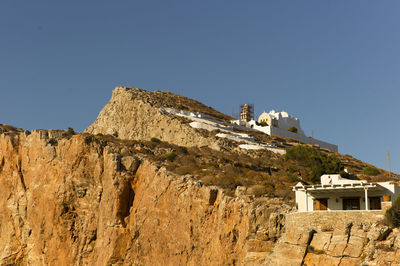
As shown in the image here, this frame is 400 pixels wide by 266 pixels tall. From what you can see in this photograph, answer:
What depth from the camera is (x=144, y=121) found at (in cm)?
7325

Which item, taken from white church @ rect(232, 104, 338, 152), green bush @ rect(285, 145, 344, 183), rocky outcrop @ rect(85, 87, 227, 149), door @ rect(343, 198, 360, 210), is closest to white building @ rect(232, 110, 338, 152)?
white church @ rect(232, 104, 338, 152)

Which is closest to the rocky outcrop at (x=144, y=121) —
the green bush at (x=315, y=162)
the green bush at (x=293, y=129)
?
the green bush at (x=315, y=162)

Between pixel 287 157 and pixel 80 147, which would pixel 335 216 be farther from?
pixel 287 157

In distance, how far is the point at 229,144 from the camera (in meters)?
63.2

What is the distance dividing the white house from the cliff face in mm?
1637

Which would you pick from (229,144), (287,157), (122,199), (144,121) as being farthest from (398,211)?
Result: (144,121)

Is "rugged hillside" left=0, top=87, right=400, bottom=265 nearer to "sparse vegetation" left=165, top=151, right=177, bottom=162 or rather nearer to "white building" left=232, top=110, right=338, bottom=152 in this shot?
"sparse vegetation" left=165, top=151, right=177, bottom=162

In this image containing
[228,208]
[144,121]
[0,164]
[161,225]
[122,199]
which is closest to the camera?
[228,208]

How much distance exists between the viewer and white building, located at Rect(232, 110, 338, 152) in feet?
277

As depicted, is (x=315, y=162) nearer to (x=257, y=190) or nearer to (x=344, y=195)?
(x=257, y=190)

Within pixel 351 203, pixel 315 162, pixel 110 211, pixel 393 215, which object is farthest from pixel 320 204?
pixel 315 162

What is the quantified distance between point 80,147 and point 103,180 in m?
3.48

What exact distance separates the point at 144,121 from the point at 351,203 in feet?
146

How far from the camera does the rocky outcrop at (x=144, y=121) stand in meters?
66.6
